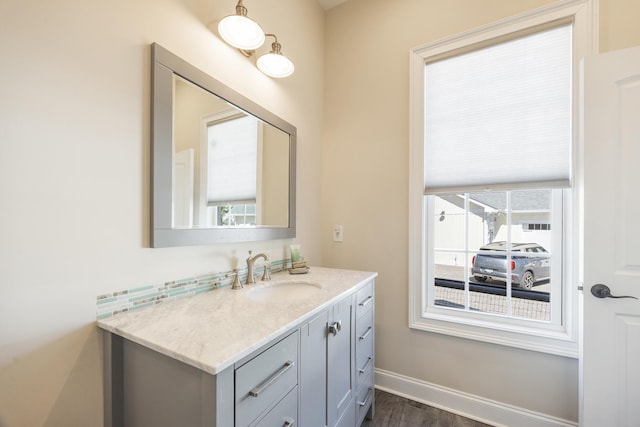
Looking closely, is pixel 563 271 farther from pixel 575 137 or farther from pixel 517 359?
pixel 575 137

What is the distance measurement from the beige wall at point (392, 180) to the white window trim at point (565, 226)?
6cm

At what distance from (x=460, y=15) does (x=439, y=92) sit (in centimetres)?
49

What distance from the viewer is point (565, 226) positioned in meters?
1.51

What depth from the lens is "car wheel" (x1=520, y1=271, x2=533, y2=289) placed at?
1.63m

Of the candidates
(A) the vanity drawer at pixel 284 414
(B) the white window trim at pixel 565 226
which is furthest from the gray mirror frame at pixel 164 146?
(B) the white window trim at pixel 565 226

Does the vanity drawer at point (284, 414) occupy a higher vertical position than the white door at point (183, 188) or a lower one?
lower

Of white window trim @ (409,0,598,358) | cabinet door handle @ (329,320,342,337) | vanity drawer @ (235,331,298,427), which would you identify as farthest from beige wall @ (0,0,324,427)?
white window trim @ (409,0,598,358)

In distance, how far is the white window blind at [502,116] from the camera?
1494 millimetres

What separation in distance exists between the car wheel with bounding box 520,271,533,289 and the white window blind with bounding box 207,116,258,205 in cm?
173

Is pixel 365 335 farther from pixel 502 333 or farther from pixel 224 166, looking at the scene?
pixel 224 166

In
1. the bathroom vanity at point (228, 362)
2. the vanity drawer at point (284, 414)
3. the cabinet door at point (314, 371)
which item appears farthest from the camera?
the cabinet door at point (314, 371)

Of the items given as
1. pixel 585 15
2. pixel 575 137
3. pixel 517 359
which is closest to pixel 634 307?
pixel 517 359

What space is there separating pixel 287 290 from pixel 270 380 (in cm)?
71

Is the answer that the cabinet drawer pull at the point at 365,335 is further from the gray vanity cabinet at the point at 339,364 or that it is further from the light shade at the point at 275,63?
the light shade at the point at 275,63
